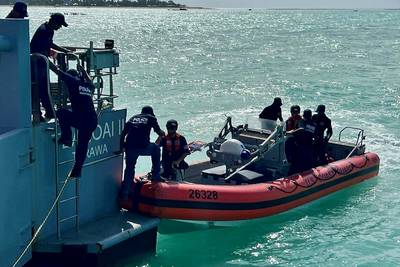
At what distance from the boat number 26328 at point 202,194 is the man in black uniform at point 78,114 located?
6.42 ft

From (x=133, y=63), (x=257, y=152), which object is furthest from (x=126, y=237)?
(x=133, y=63)

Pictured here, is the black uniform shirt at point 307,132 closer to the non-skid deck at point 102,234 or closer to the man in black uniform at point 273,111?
the man in black uniform at point 273,111

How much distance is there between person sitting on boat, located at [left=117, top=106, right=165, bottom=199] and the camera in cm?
844

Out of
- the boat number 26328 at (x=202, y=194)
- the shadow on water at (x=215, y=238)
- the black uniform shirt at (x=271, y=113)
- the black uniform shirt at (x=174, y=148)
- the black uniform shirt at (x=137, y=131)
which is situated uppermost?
the black uniform shirt at (x=137, y=131)

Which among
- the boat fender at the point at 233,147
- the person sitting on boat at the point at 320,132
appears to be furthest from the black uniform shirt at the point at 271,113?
the boat fender at the point at 233,147

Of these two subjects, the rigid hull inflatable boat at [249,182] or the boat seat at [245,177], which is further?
the boat seat at [245,177]

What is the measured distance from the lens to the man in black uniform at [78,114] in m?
7.39

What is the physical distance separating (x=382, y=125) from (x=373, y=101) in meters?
4.72

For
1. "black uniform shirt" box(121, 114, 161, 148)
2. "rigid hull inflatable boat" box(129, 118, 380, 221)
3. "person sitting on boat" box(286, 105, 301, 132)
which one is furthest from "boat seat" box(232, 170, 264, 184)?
"black uniform shirt" box(121, 114, 161, 148)

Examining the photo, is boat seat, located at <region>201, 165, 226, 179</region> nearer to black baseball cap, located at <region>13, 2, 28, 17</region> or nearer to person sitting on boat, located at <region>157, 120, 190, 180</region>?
person sitting on boat, located at <region>157, 120, 190, 180</region>

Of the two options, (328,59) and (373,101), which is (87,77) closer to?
→ (373,101)

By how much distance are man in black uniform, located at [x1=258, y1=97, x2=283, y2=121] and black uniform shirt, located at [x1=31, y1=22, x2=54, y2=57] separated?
194 inches

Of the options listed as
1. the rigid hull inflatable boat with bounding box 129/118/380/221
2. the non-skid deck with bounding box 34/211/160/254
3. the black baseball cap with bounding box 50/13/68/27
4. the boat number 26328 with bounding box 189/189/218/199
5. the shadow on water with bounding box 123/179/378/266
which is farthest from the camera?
the shadow on water with bounding box 123/179/378/266

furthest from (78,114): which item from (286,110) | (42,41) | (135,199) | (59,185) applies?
(286,110)
